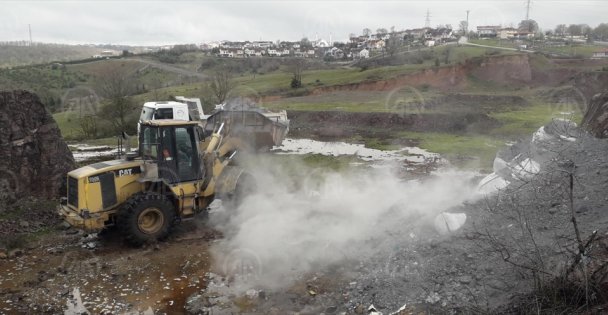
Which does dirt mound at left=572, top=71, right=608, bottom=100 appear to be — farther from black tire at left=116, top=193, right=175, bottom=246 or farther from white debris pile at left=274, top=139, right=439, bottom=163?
black tire at left=116, top=193, right=175, bottom=246

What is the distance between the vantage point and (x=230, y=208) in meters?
11.4

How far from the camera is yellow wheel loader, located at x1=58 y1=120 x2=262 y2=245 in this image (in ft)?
29.9

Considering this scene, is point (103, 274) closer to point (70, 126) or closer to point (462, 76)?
point (70, 126)

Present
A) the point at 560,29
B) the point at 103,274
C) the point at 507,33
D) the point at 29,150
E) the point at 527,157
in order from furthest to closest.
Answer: the point at 560,29
the point at 507,33
the point at 29,150
the point at 527,157
the point at 103,274

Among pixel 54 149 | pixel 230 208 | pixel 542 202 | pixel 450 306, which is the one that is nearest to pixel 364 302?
pixel 450 306

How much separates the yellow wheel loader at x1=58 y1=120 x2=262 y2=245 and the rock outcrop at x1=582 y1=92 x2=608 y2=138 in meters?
8.82

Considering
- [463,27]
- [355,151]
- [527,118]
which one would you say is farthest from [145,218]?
[463,27]

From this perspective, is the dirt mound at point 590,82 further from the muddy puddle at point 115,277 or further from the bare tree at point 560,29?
the bare tree at point 560,29

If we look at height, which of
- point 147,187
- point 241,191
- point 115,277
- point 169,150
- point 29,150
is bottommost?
point 115,277

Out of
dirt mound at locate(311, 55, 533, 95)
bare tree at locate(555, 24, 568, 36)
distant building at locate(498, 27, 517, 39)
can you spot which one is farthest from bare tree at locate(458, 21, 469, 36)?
dirt mound at locate(311, 55, 533, 95)

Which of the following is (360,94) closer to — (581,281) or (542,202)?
(542,202)

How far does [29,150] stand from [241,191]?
5764 mm

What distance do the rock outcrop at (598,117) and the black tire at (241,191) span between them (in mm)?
8067

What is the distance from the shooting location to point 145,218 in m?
9.64
